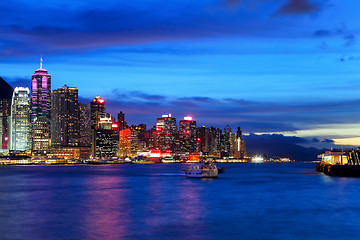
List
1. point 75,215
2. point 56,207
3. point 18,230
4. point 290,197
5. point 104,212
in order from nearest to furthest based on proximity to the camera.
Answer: point 18,230, point 75,215, point 104,212, point 56,207, point 290,197

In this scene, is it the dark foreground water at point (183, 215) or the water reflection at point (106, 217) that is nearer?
the water reflection at point (106, 217)

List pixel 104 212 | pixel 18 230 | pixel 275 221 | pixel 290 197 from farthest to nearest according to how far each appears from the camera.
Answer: pixel 290 197 < pixel 104 212 < pixel 275 221 < pixel 18 230

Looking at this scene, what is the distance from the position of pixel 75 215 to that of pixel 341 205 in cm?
4144

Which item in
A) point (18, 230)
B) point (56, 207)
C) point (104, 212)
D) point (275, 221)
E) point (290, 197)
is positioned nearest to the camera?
point (18, 230)

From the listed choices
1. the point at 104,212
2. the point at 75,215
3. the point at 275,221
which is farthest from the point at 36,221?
the point at 275,221

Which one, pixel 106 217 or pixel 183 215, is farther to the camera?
pixel 183 215

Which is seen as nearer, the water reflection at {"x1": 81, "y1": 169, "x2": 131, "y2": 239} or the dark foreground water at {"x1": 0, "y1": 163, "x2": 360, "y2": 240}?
the water reflection at {"x1": 81, "y1": 169, "x2": 131, "y2": 239}

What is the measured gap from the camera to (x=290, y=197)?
91188mm

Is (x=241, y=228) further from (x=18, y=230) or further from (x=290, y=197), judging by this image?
(x=290, y=197)

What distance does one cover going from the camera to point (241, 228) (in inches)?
2210

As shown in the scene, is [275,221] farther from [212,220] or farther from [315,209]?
[315,209]

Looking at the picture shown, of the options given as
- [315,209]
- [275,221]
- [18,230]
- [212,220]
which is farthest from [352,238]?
[18,230]

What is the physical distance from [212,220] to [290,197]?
33075mm

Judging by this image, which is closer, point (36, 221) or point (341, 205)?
point (36, 221)
